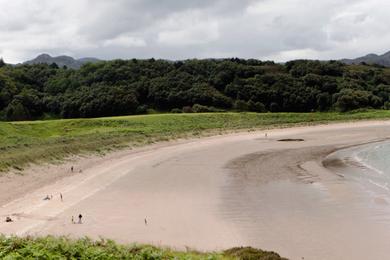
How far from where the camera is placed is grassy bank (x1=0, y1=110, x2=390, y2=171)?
39.0 metres

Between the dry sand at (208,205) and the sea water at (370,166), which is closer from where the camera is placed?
the dry sand at (208,205)

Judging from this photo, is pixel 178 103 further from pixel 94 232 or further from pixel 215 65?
pixel 94 232

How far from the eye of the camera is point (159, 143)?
182ft

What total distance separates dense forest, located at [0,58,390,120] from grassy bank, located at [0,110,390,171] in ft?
37.6

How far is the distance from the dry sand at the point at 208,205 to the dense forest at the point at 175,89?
52658mm

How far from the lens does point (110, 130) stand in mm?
64812

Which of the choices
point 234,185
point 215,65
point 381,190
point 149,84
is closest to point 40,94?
point 149,84

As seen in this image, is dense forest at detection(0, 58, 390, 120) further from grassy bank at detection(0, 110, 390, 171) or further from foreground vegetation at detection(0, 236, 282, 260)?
foreground vegetation at detection(0, 236, 282, 260)

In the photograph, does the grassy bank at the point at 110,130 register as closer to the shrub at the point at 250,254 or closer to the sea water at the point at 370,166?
the shrub at the point at 250,254

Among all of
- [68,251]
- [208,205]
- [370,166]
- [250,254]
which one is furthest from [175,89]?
[68,251]

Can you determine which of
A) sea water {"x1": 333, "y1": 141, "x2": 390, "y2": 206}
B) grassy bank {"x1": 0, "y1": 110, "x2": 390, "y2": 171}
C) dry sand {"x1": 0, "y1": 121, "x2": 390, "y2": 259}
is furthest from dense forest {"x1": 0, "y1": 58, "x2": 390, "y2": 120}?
dry sand {"x1": 0, "y1": 121, "x2": 390, "y2": 259}

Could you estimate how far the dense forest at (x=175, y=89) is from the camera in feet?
302

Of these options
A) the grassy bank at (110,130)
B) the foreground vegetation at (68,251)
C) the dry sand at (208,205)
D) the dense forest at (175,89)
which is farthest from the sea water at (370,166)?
the dense forest at (175,89)

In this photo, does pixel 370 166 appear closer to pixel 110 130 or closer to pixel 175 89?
pixel 110 130
